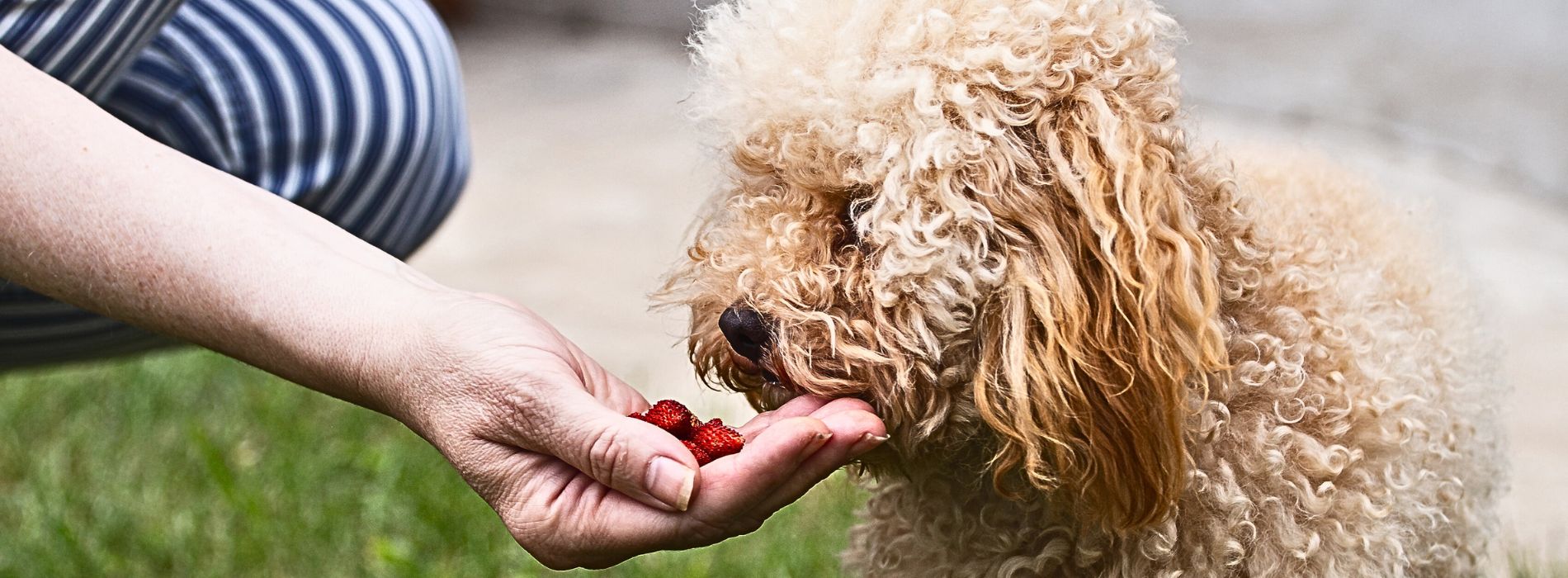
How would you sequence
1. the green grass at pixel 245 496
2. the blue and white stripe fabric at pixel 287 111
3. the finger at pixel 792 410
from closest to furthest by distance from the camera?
the finger at pixel 792 410, the blue and white stripe fabric at pixel 287 111, the green grass at pixel 245 496

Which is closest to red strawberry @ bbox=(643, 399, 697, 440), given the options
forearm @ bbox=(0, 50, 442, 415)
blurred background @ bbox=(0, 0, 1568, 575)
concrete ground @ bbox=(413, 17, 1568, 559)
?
forearm @ bbox=(0, 50, 442, 415)

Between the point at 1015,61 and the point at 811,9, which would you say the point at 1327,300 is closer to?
the point at 1015,61

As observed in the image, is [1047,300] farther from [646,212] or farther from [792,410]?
[646,212]

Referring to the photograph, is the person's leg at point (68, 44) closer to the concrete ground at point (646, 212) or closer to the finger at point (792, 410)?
the finger at point (792, 410)

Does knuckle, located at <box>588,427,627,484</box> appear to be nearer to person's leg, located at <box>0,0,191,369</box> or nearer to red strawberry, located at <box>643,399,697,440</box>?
red strawberry, located at <box>643,399,697,440</box>


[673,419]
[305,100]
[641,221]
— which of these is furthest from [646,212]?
[673,419]

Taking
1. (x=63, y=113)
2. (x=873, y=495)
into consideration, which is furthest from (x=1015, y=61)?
(x=63, y=113)

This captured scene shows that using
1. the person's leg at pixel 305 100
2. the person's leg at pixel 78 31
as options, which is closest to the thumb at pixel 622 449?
the person's leg at pixel 78 31
